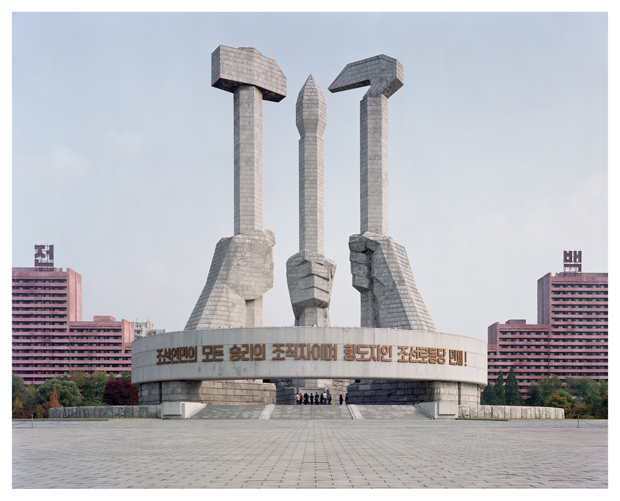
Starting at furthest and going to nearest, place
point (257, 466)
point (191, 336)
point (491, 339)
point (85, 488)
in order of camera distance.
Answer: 1. point (491, 339)
2. point (191, 336)
3. point (257, 466)
4. point (85, 488)

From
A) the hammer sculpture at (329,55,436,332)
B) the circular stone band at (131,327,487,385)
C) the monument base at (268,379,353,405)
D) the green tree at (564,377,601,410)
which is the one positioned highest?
the hammer sculpture at (329,55,436,332)

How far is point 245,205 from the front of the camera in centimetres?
5303

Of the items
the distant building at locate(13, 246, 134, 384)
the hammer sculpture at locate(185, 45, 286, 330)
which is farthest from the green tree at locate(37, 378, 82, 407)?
the hammer sculpture at locate(185, 45, 286, 330)

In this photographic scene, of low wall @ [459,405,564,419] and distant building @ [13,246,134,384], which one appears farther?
distant building @ [13,246,134,384]

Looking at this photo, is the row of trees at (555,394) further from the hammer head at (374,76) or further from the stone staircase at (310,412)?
the hammer head at (374,76)

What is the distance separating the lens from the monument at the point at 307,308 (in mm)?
41656

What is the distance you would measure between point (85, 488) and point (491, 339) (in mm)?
136458

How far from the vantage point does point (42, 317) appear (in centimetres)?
13100

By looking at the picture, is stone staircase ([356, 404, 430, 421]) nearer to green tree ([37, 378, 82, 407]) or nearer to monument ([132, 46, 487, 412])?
monument ([132, 46, 487, 412])

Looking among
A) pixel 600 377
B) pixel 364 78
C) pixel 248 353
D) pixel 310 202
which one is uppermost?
pixel 364 78

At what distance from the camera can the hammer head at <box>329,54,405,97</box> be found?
54.3m

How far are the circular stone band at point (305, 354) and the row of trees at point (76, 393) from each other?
111ft
